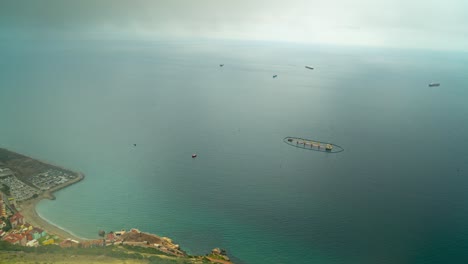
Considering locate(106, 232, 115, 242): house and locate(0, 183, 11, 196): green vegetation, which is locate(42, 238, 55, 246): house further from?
locate(0, 183, 11, 196): green vegetation

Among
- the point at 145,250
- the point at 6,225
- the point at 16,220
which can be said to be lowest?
the point at 145,250

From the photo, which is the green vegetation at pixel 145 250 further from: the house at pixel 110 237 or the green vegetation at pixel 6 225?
the green vegetation at pixel 6 225

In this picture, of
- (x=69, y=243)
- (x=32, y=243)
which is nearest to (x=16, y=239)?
(x=32, y=243)

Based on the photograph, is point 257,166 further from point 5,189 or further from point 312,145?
point 5,189

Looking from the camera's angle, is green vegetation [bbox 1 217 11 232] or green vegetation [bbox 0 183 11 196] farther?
green vegetation [bbox 0 183 11 196]

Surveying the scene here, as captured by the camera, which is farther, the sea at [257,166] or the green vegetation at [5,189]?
the green vegetation at [5,189]

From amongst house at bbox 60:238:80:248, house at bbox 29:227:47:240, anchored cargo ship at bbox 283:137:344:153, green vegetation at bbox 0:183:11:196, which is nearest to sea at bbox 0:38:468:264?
anchored cargo ship at bbox 283:137:344:153

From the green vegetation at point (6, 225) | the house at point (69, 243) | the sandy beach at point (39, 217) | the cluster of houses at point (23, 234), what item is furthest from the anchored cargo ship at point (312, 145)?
the green vegetation at point (6, 225)
